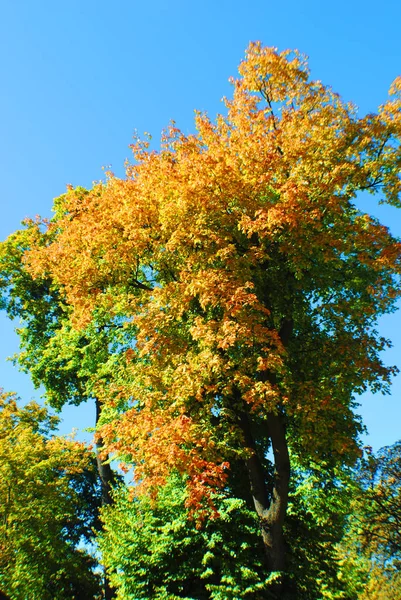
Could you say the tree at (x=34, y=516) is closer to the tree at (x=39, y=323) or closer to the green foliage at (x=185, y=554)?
the tree at (x=39, y=323)

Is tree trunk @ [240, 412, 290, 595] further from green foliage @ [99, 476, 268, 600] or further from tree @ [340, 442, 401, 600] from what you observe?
tree @ [340, 442, 401, 600]

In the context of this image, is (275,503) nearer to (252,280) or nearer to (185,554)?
(185,554)

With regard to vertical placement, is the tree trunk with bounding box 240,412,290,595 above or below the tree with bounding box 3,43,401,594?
below

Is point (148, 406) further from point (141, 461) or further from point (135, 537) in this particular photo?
point (135, 537)

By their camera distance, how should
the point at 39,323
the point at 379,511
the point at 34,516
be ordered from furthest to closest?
1. the point at 39,323
2. the point at 379,511
3. the point at 34,516

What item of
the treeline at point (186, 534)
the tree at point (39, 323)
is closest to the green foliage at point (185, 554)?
the treeline at point (186, 534)

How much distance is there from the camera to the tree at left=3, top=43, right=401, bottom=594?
32.3 feet

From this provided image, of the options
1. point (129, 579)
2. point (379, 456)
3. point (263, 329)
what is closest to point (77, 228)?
point (263, 329)

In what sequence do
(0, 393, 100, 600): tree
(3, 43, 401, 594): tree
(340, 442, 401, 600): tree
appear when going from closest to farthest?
(3, 43, 401, 594): tree
(0, 393, 100, 600): tree
(340, 442, 401, 600): tree

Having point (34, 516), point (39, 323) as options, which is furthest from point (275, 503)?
point (39, 323)

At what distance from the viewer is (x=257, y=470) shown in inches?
439

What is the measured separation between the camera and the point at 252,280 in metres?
11.6

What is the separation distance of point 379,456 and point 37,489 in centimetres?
1477

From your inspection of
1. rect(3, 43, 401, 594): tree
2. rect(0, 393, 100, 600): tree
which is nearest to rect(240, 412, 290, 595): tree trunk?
rect(3, 43, 401, 594): tree
